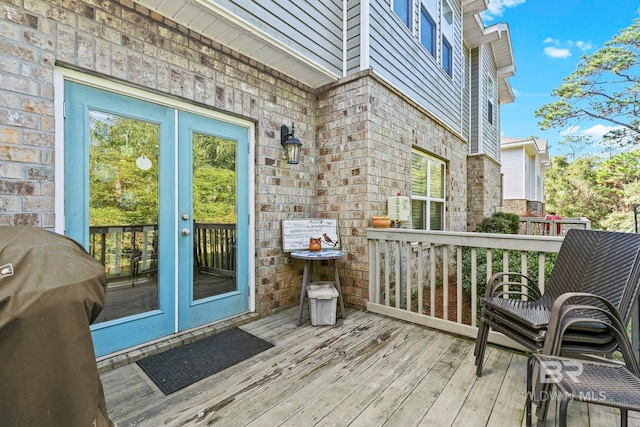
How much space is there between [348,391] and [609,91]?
41.3 ft

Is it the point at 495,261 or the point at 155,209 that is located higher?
the point at 155,209

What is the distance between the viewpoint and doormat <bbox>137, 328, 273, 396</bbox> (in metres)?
2.05

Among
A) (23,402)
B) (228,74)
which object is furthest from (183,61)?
(23,402)

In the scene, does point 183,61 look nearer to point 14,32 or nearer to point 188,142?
point 188,142

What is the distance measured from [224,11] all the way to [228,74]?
1.91 ft

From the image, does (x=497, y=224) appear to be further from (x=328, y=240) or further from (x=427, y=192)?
(x=328, y=240)

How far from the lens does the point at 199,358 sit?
7.63ft

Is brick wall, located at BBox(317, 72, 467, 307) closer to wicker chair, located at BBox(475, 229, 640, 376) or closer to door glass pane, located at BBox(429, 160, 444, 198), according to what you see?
door glass pane, located at BBox(429, 160, 444, 198)

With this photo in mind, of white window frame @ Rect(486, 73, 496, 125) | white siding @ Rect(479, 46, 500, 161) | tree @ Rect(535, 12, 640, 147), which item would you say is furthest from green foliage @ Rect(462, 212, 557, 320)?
tree @ Rect(535, 12, 640, 147)

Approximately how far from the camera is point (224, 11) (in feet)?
7.94

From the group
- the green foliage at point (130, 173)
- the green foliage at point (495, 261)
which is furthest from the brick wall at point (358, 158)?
the green foliage at point (130, 173)

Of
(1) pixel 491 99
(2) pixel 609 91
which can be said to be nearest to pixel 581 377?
(1) pixel 491 99

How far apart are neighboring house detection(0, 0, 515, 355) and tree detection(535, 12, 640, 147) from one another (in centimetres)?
818

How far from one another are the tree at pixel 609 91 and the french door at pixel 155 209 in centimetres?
1167
